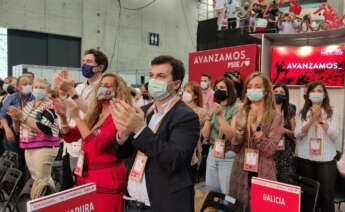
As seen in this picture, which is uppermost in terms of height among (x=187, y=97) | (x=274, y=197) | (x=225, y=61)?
(x=225, y=61)

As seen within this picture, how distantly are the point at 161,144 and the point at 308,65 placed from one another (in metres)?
5.56

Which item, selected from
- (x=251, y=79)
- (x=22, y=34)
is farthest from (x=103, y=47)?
(x=251, y=79)

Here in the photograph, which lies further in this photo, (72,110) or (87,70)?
(87,70)

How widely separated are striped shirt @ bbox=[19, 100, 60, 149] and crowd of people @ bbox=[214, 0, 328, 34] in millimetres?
5801

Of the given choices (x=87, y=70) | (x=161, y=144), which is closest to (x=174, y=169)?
(x=161, y=144)

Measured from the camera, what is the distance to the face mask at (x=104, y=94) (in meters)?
2.18

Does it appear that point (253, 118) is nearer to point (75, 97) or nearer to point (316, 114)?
point (316, 114)

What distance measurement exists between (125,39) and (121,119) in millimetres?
14417

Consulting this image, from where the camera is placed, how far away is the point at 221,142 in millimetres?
3008

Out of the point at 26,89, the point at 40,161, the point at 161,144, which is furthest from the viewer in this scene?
the point at 26,89

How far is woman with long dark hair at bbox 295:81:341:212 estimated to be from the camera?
3.16 meters

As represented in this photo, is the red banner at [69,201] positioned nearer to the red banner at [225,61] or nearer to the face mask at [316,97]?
the face mask at [316,97]

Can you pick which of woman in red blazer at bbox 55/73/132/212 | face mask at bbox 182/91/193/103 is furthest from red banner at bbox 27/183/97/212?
face mask at bbox 182/91/193/103

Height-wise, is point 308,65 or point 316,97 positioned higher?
point 308,65
